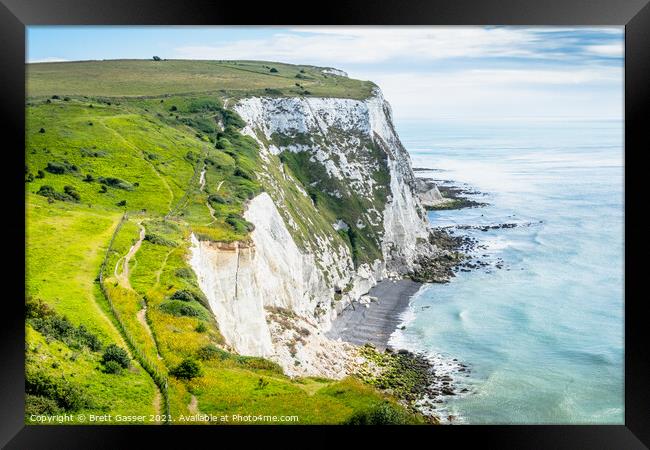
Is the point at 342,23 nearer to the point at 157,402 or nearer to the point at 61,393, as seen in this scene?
the point at 157,402

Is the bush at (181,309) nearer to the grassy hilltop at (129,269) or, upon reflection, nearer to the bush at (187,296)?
Result: the grassy hilltop at (129,269)

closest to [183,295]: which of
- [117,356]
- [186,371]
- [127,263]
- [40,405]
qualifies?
[127,263]

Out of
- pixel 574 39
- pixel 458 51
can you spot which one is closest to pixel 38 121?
pixel 458 51

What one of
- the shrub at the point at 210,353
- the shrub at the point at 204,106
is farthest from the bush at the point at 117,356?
the shrub at the point at 204,106

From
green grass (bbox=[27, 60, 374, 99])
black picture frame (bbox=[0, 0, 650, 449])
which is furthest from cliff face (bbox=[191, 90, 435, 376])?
black picture frame (bbox=[0, 0, 650, 449])

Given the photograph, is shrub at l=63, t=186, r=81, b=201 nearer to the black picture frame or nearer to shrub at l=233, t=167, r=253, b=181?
the black picture frame

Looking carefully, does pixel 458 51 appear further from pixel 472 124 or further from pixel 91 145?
pixel 91 145

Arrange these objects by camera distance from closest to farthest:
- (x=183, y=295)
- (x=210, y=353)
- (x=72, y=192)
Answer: (x=210, y=353), (x=183, y=295), (x=72, y=192)
